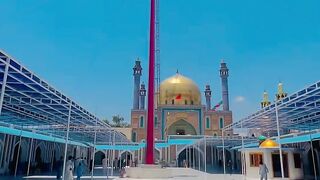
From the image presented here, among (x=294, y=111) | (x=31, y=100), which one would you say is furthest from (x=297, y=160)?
(x=31, y=100)

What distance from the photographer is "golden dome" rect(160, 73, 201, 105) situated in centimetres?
4481

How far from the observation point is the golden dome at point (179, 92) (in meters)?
44.8

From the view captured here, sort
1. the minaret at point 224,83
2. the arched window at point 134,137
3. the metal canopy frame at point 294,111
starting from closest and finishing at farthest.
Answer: the metal canopy frame at point 294,111 → the arched window at point 134,137 → the minaret at point 224,83

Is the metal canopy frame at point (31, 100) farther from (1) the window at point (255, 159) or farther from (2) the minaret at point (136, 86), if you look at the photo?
(2) the minaret at point (136, 86)

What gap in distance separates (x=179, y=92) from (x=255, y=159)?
84.3ft

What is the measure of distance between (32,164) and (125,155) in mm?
18090

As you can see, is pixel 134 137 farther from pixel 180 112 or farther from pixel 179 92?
→ pixel 179 92

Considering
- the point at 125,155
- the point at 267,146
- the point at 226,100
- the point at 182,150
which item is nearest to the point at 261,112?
the point at 267,146

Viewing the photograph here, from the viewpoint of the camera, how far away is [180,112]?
42.8m

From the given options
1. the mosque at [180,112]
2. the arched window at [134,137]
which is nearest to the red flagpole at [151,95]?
the mosque at [180,112]

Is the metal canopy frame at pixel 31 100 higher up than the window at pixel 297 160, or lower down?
higher up

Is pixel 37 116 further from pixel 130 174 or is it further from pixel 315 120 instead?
pixel 315 120

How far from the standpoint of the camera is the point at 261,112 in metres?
15.5

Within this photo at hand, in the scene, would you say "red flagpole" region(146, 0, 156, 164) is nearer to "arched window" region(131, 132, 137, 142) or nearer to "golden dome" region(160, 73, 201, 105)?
"golden dome" region(160, 73, 201, 105)
